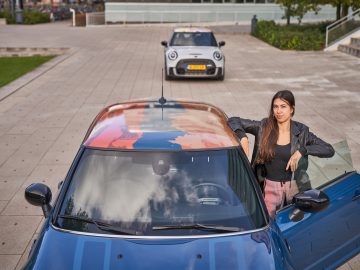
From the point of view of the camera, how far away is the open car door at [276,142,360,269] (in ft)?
12.6

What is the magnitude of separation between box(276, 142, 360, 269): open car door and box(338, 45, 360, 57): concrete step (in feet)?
64.6

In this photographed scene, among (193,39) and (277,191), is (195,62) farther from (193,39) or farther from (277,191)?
(277,191)

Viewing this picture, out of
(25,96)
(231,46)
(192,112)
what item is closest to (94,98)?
(25,96)

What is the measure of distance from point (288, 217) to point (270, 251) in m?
0.67

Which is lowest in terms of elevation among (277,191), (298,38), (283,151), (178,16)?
(277,191)

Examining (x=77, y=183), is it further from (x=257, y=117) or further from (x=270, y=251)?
(x=257, y=117)

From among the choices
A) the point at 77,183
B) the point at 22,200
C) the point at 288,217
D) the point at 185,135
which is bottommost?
the point at 22,200

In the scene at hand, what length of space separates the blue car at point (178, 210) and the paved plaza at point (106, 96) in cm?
144

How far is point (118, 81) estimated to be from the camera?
54.0ft

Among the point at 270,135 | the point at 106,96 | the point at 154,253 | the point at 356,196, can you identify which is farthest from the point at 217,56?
the point at 154,253

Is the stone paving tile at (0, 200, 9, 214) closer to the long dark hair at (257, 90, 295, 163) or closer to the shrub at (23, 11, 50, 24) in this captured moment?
the long dark hair at (257, 90, 295, 163)

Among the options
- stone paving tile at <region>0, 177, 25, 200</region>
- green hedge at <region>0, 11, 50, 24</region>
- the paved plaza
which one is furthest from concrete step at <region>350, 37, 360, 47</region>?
green hedge at <region>0, 11, 50, 24</region>

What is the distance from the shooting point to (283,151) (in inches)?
182

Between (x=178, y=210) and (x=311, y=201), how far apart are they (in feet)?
3.26
